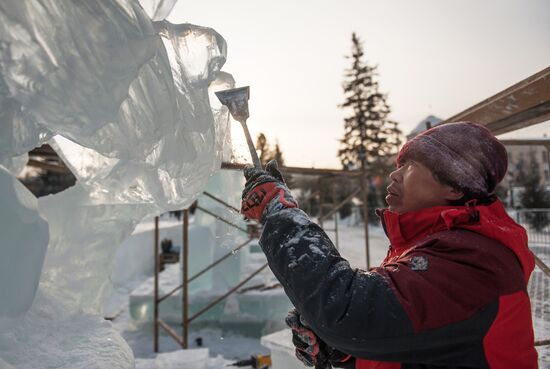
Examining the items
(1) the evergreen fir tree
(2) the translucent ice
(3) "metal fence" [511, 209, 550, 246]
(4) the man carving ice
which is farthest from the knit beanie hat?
(1) the evergreen fir tree

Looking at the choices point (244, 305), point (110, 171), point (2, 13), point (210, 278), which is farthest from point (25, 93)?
point (210, 278)

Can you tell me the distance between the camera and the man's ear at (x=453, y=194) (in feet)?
3.76

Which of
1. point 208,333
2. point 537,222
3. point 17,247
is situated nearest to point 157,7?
point 17,247

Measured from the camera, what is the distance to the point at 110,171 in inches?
76.8

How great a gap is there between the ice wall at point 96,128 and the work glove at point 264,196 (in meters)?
0.45

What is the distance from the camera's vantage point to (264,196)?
124cm

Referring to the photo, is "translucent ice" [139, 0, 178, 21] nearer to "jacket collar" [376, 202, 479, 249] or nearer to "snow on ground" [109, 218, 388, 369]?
"jacket collar" [376, 202, 479, 249]

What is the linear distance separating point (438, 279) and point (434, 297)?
4 centimetres

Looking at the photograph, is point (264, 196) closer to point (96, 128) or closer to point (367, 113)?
point (96, 128)

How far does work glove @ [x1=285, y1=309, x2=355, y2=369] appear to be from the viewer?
1.34 metres

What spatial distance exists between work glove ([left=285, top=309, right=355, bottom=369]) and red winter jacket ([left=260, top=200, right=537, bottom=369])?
335 mm

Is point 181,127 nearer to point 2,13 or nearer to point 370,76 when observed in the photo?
point 2,13

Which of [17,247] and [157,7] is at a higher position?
[157,7]

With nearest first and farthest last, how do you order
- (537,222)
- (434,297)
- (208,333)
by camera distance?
(434,297) → (208,333) → (537,222)
